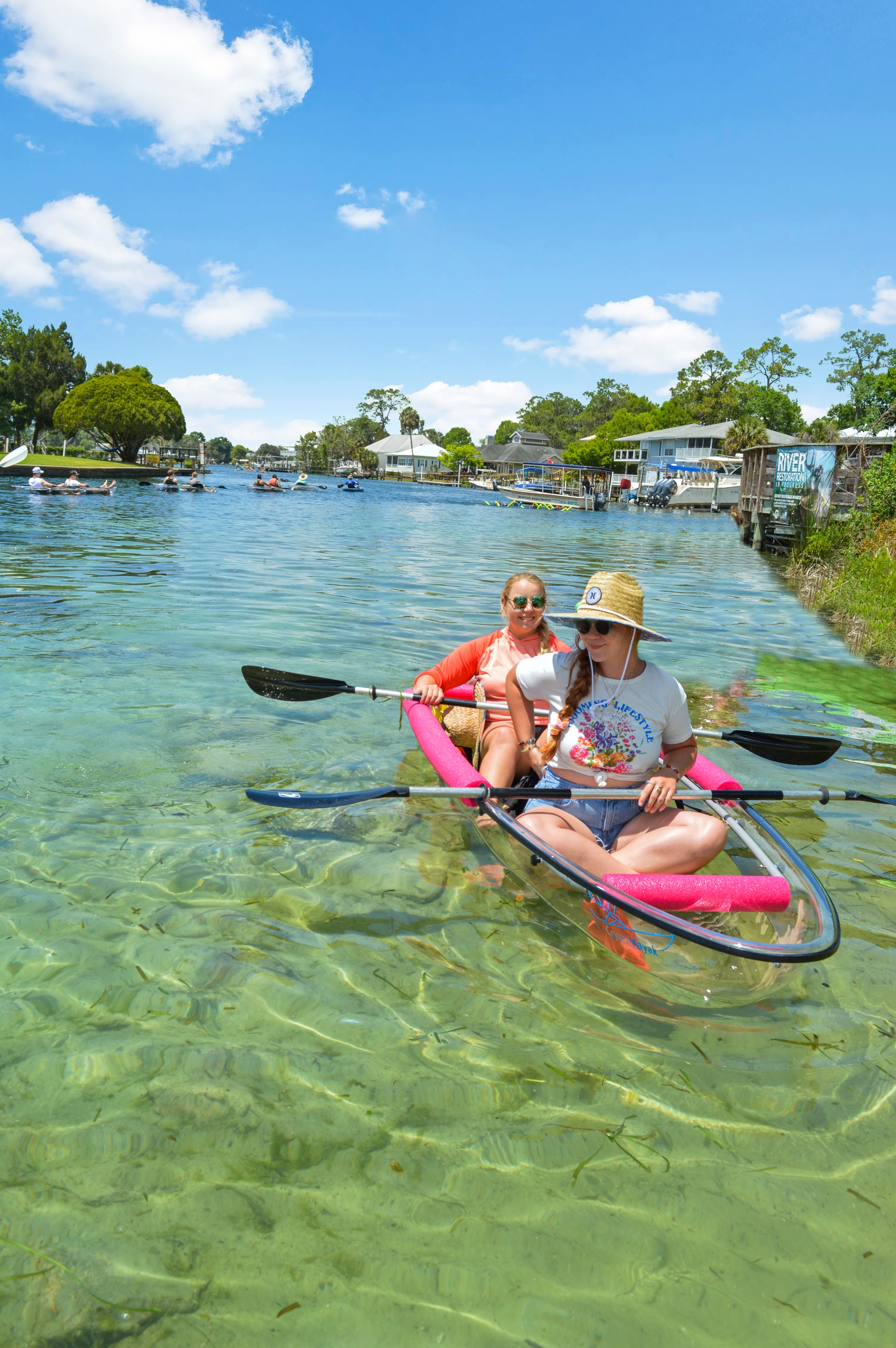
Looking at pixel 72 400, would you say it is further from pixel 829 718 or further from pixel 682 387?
pixel 829 718

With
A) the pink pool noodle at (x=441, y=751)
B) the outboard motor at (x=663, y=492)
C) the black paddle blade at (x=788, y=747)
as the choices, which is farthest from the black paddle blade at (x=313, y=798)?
the outboard motor at (x=663, y=492)

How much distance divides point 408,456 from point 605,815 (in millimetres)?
135969

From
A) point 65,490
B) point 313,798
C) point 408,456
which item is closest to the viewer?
point 313,798

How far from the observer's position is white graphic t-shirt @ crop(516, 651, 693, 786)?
12.6 ft

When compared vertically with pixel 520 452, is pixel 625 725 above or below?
below

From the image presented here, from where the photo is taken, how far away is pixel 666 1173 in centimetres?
263

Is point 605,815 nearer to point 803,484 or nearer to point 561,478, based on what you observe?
point 803,484

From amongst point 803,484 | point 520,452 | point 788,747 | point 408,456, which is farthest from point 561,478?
point 788,747

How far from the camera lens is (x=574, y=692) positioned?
3920 millimetres

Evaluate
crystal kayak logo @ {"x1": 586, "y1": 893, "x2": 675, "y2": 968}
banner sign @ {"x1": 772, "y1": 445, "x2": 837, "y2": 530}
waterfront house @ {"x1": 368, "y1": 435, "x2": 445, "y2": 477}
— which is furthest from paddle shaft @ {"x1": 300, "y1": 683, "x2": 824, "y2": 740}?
waterfront house @ {"x1": 368, "y1": 435, "x2": 445, "y2": 477}

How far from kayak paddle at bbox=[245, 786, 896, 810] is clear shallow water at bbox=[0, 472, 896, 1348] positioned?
1.54 ft

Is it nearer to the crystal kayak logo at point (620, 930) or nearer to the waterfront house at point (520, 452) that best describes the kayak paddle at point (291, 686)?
the crystal kayak logo at point (620, 930)

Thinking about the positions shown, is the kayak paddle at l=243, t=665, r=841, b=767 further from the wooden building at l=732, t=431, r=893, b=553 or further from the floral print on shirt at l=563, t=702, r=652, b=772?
the wooden building at l=732, t=431, r=893, b=553

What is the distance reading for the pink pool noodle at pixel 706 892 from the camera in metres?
3.38
